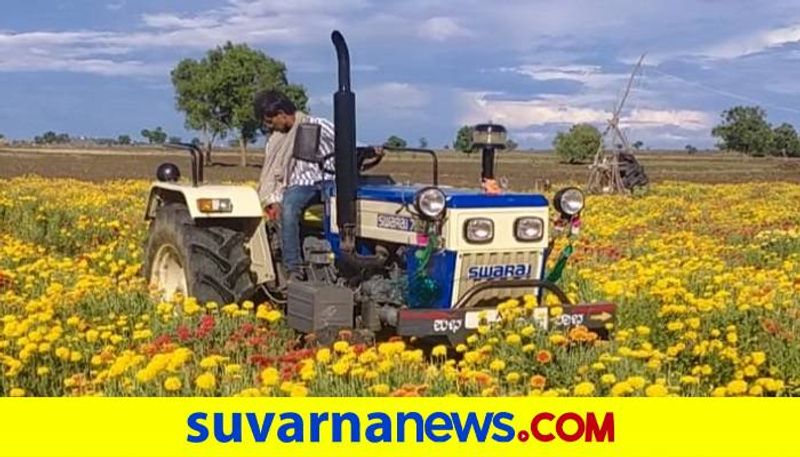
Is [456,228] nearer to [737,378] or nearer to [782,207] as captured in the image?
[737,378]

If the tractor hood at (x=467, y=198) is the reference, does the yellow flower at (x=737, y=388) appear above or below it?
below

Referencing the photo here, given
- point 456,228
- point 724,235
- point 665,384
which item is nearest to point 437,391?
point 665,384

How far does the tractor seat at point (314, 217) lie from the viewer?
305 inches

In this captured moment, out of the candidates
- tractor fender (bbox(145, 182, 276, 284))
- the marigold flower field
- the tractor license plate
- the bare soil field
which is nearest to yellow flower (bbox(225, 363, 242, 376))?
the marigold flower field

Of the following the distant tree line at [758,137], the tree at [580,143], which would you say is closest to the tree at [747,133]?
the distant tree line at [758,137]

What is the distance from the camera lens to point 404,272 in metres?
7.05

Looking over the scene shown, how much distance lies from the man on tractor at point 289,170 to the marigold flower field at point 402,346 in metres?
0.52

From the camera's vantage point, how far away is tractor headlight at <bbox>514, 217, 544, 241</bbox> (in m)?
6.76

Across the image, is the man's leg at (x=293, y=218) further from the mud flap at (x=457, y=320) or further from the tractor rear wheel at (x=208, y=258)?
the mud flap at (x=457, y=320)

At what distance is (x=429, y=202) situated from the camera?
20.9 ft

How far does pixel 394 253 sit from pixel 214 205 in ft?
5.06

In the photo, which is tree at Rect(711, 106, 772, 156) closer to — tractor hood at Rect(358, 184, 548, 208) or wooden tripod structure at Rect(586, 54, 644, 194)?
wooden tripod structure at Rect(586, 54, 644, 194)

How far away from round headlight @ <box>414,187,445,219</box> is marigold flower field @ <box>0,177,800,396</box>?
0.76m

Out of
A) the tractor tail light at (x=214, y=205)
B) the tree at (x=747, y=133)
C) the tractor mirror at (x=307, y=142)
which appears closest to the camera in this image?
the tractor mirror at (x=307, y=142)
